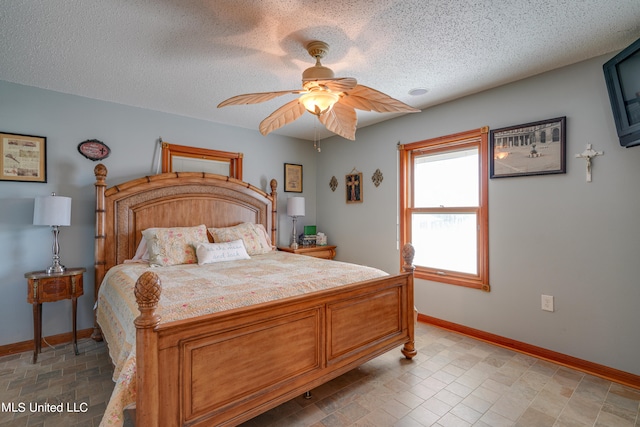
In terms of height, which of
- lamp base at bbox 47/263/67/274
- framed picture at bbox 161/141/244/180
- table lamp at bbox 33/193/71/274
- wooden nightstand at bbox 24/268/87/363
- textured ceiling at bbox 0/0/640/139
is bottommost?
wooden nightstand at bbox 24/268/87/363

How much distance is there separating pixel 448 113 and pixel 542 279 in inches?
74.6

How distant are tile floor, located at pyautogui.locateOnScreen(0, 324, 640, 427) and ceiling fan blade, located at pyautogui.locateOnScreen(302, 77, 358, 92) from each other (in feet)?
6.69

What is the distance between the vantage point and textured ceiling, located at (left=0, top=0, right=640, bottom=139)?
180 cm

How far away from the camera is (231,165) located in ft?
13.8

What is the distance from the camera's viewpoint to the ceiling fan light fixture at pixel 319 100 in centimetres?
202

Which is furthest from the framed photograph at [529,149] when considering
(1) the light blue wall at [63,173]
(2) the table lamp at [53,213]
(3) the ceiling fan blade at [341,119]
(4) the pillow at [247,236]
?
(2) the table lamp at [53,213]

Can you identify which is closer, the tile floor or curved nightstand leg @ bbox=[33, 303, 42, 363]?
the tile floor

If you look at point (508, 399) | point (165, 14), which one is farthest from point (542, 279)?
point (165, 14)

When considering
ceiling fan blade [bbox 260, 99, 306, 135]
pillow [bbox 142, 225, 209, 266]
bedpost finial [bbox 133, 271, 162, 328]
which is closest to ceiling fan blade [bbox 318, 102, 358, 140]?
ceiling fan blade [bbox 260, 99, 306, 135]

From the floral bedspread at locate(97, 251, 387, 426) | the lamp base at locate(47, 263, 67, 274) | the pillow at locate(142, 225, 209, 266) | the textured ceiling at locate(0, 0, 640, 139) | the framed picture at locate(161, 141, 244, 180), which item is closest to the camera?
the floral bedspread at locate(97, 251, 387, 426)

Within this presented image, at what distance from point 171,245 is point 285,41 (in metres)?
2.15

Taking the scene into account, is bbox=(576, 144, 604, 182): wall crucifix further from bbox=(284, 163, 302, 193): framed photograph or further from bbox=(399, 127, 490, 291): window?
bbox=(284, 163, 302, 193): framed photograph

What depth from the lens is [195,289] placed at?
1.95 metres

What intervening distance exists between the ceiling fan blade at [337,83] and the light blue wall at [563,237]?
1.91 metres
